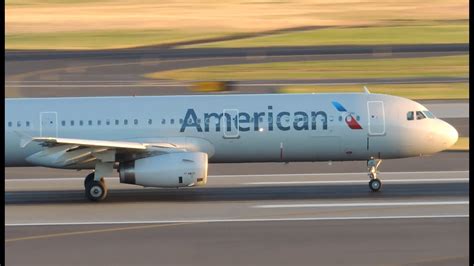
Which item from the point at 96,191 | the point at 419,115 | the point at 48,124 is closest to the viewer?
the point at 96,191

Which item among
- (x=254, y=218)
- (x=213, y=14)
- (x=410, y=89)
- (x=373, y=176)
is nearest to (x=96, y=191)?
(x=254, y=218)

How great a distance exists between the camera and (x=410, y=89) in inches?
2128

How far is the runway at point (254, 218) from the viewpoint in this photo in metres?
22.2

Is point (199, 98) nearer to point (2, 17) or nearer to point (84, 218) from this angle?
point (84, 218)

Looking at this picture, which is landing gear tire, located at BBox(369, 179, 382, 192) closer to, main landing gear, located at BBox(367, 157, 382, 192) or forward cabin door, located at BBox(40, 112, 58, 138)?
main landing gear, located at BBox(367, 157, 382, 192)

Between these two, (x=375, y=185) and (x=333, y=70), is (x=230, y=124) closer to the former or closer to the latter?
(x=375, y=185)

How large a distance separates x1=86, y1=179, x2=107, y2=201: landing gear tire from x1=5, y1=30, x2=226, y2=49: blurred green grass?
45.5 metres

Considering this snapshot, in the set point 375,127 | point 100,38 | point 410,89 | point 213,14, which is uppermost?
point 213,14

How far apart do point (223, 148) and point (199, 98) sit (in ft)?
5.18

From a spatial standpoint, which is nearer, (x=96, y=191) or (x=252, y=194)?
(x=96, y=191)

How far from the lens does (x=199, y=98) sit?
1203 inches

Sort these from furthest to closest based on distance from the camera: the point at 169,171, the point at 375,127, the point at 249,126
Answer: the point at 375,127 < the point at 249,126 < the point at 169,171

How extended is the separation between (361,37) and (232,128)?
48.4 meters

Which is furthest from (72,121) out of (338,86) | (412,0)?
(412,0)
